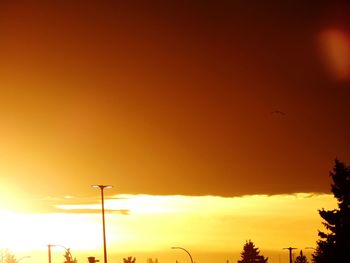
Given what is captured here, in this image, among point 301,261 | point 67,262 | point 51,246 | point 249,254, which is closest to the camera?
point 51,246

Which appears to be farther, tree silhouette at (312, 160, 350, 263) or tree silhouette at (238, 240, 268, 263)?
tree silhouette at (238, 240, 268, 263)

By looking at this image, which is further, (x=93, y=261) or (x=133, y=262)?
(x=133, y=262)

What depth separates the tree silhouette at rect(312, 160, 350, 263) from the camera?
71625 millimetres

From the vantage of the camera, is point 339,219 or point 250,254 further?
point 250,254

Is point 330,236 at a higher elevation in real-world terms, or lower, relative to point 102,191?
lower

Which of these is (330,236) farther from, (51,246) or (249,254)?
(249,254)

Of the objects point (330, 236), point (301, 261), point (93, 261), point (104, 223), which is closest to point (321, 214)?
point (330, 236)

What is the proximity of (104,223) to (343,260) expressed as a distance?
2140cm

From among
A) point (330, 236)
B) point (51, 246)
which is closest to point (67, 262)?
point (51, 246)

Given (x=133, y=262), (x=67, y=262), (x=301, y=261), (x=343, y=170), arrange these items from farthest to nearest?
1. (x=133, y=262)
2. (x=67, y=262)
3. (x=301, y=261)
4. (x=343, y=170)

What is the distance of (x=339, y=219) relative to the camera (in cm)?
7219

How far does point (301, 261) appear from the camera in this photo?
158 m

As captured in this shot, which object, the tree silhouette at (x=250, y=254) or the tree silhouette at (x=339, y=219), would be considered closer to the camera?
the tree silhouette at (x=339, y=219)

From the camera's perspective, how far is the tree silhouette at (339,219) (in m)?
71.6
